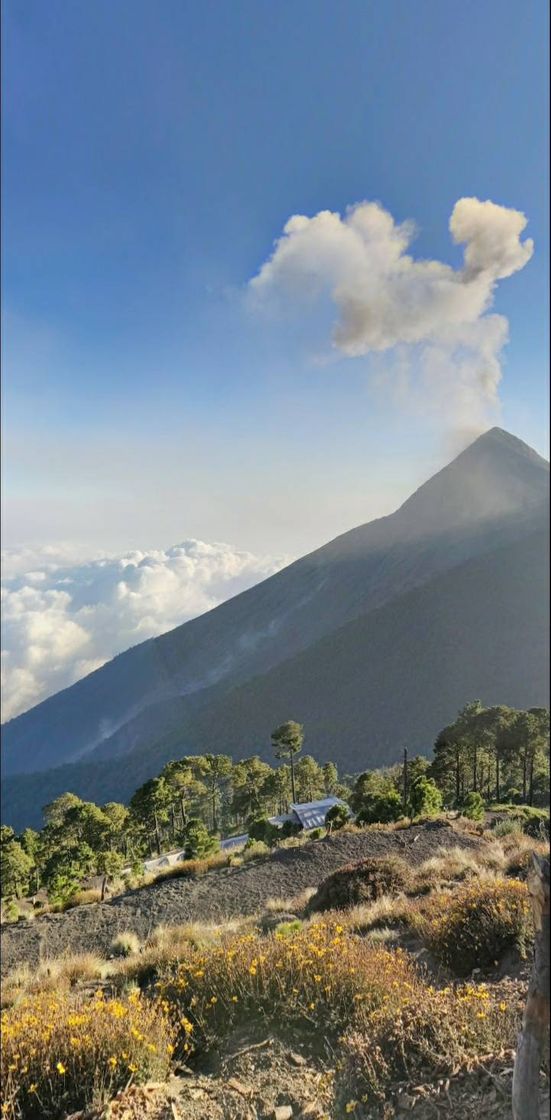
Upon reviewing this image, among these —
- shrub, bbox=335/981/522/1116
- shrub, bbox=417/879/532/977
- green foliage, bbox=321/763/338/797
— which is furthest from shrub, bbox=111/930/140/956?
green foliage, bbox=321/763/338/797

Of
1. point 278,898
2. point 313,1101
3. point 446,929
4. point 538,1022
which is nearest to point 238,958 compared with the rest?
point 313,1101

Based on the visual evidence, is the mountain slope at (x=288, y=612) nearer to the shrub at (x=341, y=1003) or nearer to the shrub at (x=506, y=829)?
the shrub at (x=506, y=829)

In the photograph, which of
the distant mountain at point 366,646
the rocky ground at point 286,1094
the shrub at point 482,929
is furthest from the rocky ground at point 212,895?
the distant mountain at point 366,646

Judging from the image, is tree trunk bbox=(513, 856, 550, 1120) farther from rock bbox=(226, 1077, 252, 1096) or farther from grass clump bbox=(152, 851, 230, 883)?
grass clump bbox=(152, 851, 230, 883)

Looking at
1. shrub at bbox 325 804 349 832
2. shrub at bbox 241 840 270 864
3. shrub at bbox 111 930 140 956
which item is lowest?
shrub at bbox 325 804 349 832

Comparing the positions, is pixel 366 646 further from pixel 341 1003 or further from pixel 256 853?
pixel 341 1003

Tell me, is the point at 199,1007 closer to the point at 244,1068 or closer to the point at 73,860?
the point at 244,1068
